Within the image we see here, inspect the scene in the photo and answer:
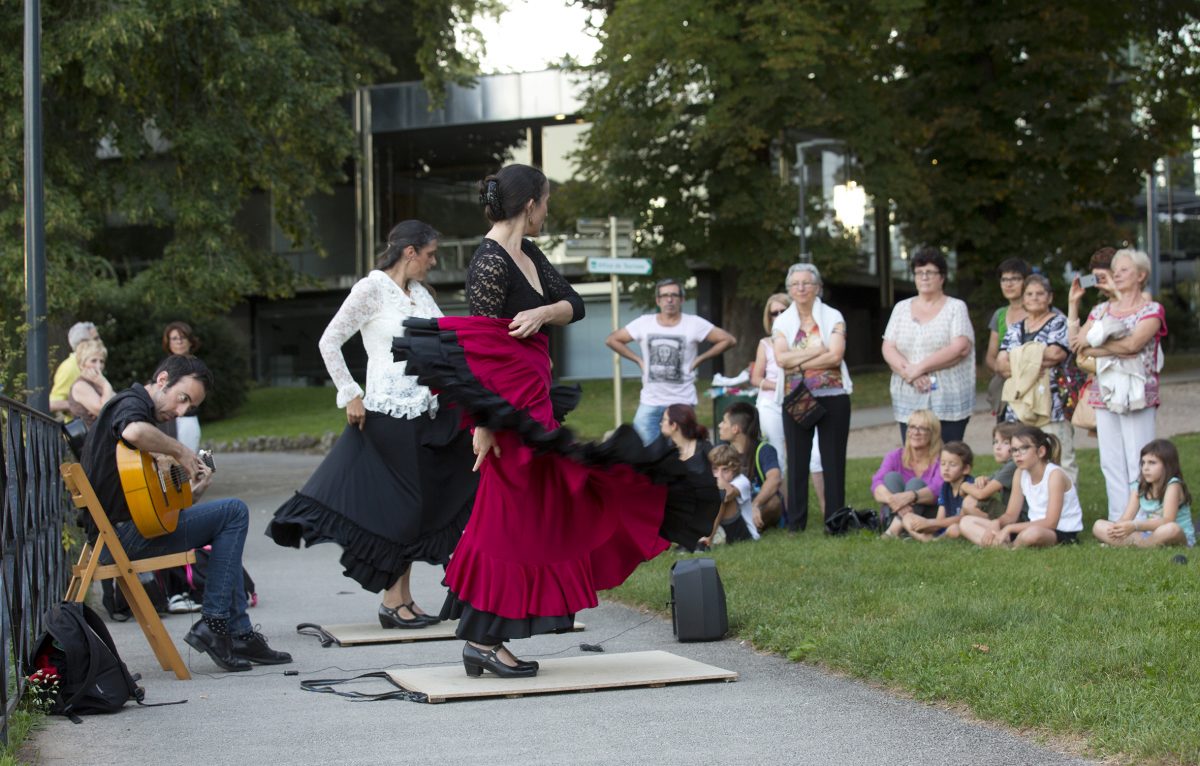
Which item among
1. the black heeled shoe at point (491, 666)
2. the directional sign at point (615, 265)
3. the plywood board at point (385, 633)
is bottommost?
the plywood board at point (385, 633)

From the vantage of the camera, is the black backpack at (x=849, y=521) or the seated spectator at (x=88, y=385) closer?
the black backpack at (x=849, y=521)

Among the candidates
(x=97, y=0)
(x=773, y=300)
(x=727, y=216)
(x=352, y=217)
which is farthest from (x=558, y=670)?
(x=352, y=217)

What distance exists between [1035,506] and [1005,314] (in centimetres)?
224

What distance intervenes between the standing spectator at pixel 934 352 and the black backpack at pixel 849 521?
30.8 inches

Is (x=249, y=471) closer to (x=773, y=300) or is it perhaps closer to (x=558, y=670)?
(x=773, y=300)

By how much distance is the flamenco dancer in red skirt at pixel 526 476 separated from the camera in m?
5.95

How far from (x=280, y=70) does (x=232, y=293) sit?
11.9 ft

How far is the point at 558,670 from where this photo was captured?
6539 mm

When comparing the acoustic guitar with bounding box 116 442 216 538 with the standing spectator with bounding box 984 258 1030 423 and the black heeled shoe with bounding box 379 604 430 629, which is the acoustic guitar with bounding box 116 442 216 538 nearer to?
the black heeled shoe with bounding box 379 604 430 629

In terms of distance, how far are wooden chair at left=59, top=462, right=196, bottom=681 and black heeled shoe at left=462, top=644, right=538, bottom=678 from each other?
137cm

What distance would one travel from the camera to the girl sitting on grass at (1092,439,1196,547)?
9281mm

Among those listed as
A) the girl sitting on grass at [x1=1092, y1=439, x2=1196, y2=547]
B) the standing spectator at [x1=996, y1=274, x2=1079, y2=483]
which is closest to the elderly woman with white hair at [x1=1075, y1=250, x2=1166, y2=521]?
the girl sitting on grass at [x1=1092, y1=439, x2=1196, y2=547]

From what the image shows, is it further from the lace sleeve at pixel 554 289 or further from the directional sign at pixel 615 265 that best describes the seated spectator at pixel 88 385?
the directional sign at pixel 615 265

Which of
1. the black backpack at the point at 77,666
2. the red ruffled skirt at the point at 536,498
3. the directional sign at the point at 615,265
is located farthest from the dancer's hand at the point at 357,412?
the directional sign at the point at 615,265
